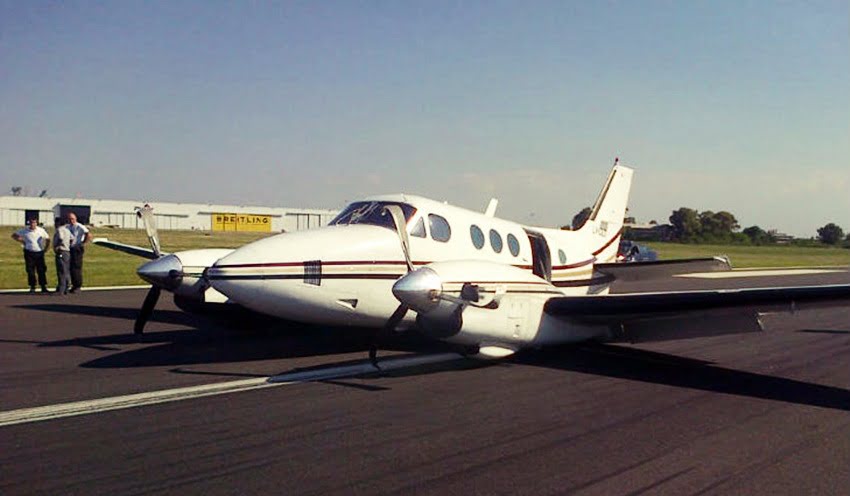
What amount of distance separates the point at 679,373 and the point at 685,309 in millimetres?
1294

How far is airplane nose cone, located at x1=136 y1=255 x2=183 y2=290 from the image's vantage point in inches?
422

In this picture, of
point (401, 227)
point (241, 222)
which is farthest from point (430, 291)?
point (241, 222)

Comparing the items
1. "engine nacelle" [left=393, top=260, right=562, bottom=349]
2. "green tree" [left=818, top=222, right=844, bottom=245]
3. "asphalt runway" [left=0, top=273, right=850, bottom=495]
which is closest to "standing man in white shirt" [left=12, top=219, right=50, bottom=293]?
"asphalt runway" [left=0, top=273, right=850, bottom=495]

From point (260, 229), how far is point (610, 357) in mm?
88465

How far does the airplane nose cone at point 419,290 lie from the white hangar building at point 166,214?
78.4 meters

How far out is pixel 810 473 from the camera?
5406 millimetres

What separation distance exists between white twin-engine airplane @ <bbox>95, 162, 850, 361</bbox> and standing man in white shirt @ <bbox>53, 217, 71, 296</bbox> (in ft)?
28.9

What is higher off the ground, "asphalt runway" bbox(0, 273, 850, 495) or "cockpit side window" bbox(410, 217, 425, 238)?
"cockpit side window" bbox(410, 217, 425, 238)

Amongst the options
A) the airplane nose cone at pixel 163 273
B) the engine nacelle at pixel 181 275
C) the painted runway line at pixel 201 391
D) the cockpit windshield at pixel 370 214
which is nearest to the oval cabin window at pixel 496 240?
the cockpit windshield at pixel 370 214

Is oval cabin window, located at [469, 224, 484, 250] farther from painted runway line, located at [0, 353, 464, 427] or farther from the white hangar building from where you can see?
the white hangar building

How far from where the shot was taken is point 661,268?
13477 mm

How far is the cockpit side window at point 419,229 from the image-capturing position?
33.9 ft

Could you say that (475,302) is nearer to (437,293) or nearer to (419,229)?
(437,293)

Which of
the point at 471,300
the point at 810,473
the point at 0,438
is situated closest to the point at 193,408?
the point at 0,438
